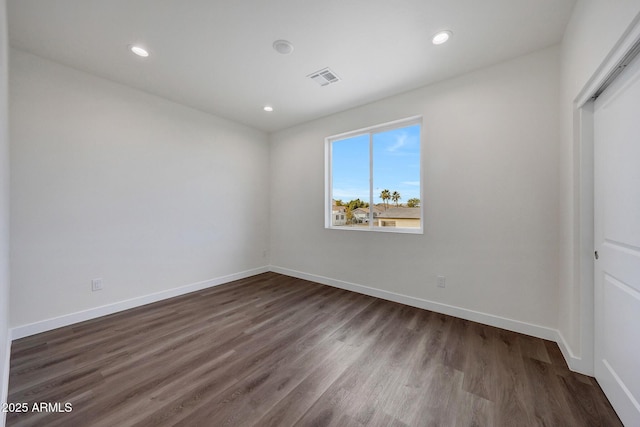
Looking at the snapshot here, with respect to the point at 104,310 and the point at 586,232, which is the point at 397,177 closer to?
the point at 586,232

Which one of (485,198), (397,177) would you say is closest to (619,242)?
(485,198)

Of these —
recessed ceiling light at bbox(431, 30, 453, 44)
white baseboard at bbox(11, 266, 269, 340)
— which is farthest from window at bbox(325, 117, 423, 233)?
white baseboard at bbox(11, 266, 269, 340)

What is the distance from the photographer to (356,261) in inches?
139

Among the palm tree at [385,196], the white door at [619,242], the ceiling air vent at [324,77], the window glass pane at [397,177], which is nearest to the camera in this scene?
the white door at [619,242]

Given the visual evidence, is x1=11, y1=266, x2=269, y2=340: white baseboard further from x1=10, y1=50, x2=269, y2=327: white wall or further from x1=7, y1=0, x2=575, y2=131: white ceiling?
x1=7, y1=0, x2=575, y2=131: white ceiling

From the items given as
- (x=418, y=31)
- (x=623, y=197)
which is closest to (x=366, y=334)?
(x=623, y=197)

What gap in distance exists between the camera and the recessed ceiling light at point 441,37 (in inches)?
80.3

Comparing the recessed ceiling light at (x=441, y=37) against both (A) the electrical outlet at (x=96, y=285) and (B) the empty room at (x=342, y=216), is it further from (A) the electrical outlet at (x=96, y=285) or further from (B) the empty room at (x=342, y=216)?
(A) the electrical outlet at (x=96, y=285)

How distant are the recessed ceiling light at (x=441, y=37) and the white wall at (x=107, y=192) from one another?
318 centimetres

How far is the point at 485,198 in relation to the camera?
2502 mm

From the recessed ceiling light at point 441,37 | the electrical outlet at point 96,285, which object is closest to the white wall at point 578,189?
the recessed ceiling light at point 441,37

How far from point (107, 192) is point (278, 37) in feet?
8.38

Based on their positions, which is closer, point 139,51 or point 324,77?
point 139,51

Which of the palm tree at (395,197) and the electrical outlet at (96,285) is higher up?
the palm tree at (395,197)
